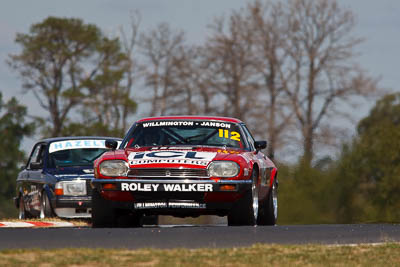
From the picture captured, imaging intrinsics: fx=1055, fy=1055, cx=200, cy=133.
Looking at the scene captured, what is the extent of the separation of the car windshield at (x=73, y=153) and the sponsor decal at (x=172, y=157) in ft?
17.4

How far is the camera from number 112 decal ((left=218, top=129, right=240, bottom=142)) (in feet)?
46.5

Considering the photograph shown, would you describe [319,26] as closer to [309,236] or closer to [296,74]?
[296,74]

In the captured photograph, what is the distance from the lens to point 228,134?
14219 millimetres

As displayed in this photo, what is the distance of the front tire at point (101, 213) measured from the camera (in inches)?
509

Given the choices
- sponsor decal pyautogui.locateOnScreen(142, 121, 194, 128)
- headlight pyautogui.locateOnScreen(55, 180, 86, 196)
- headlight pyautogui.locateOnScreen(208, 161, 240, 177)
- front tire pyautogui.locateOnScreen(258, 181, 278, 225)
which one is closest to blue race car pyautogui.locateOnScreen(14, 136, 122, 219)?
headlight pyautogui.locateOnScreen(55, 180, 86, 196)

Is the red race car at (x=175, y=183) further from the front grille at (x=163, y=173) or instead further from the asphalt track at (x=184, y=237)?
the asphalt track at (x=184, y=237)

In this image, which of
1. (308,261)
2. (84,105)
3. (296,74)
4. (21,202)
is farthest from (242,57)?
(308,261)

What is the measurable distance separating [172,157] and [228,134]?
1570mm

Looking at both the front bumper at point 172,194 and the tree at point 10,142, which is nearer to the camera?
the front bumper at point 172,194

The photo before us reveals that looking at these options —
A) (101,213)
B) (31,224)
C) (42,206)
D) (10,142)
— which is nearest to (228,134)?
(101,213)

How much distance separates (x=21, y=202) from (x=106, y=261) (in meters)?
11.5

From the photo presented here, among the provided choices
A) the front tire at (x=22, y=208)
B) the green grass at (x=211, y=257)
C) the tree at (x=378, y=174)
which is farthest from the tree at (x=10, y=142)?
the green grass at (x=211, y=257)

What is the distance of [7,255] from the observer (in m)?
8.77

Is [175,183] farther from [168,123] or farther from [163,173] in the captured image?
[168,123]
